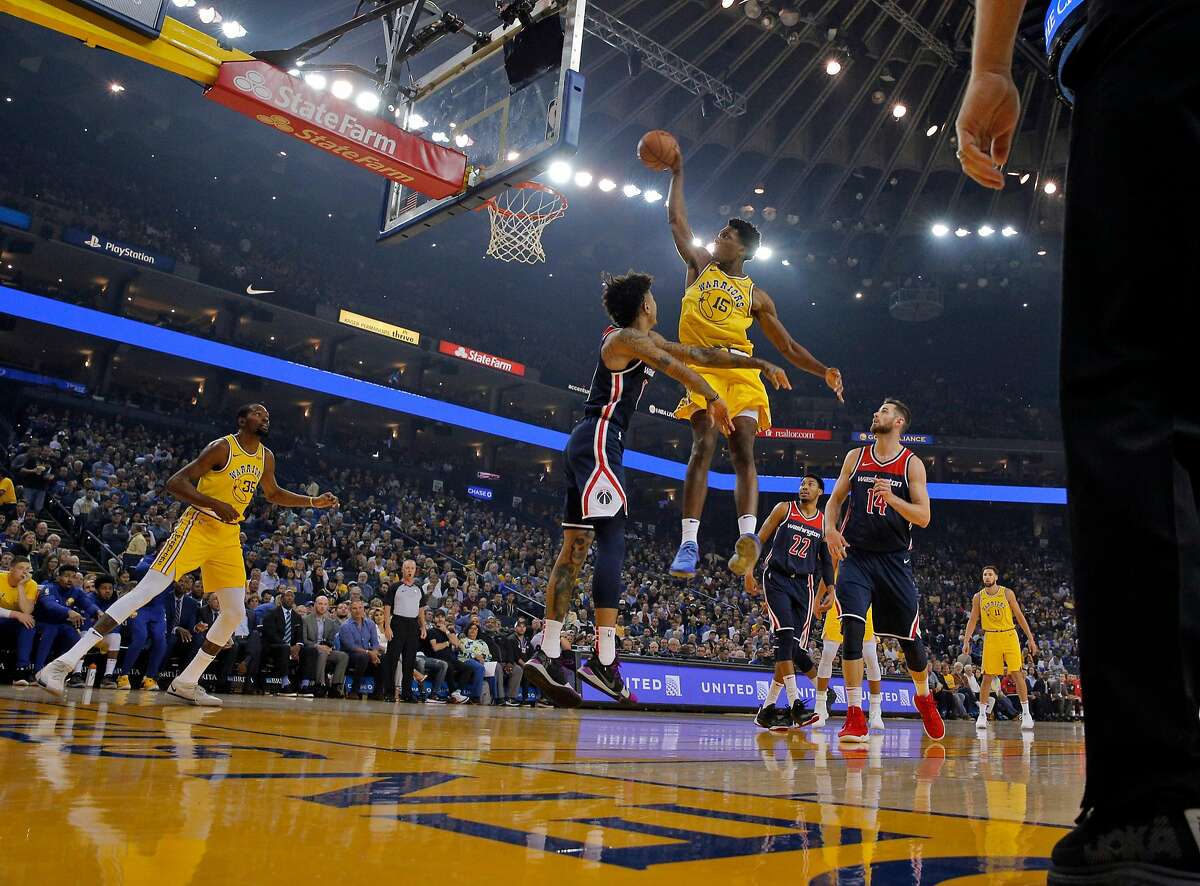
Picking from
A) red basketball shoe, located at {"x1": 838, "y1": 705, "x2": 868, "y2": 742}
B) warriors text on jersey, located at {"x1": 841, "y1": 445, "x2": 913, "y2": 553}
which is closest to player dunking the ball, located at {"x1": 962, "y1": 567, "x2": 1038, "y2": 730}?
warriors text on jersey, located at {"x1": 841, "y1": 445, "x2": 913, "y2": 553}

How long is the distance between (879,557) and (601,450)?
227 cm

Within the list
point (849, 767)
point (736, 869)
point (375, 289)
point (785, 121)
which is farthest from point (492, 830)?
point (375, 289)

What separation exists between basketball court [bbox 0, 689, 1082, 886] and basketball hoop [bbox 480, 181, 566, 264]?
8.37 m

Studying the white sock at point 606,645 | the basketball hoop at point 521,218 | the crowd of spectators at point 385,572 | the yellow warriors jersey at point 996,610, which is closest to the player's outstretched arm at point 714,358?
the white sock at point 606,645

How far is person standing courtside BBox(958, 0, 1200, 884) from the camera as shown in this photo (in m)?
0.85

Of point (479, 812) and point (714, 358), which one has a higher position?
point (714, 358)

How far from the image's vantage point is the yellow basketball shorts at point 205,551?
551 cm

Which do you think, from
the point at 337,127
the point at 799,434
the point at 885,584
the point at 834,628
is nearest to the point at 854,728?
the point at 885,584

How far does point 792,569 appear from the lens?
725 centimetres

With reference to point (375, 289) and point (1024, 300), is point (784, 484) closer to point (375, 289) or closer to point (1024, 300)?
point (1024, 300)

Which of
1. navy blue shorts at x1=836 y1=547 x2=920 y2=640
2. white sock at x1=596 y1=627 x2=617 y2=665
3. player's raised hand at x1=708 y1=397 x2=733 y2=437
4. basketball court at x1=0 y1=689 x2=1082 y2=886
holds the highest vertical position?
player's raised hand at x1=708 y1=397 x2=733 y2=437

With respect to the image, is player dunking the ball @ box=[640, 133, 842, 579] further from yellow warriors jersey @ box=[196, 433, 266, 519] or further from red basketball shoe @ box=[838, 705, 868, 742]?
yellow warriors jersey @ box=[196, 433, 266, 519]

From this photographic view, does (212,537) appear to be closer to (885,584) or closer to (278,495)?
(278,495)

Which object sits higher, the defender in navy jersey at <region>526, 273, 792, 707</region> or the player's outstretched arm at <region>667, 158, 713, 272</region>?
the player's outstretched arm at <region>667, 158, 713, 272</region>
